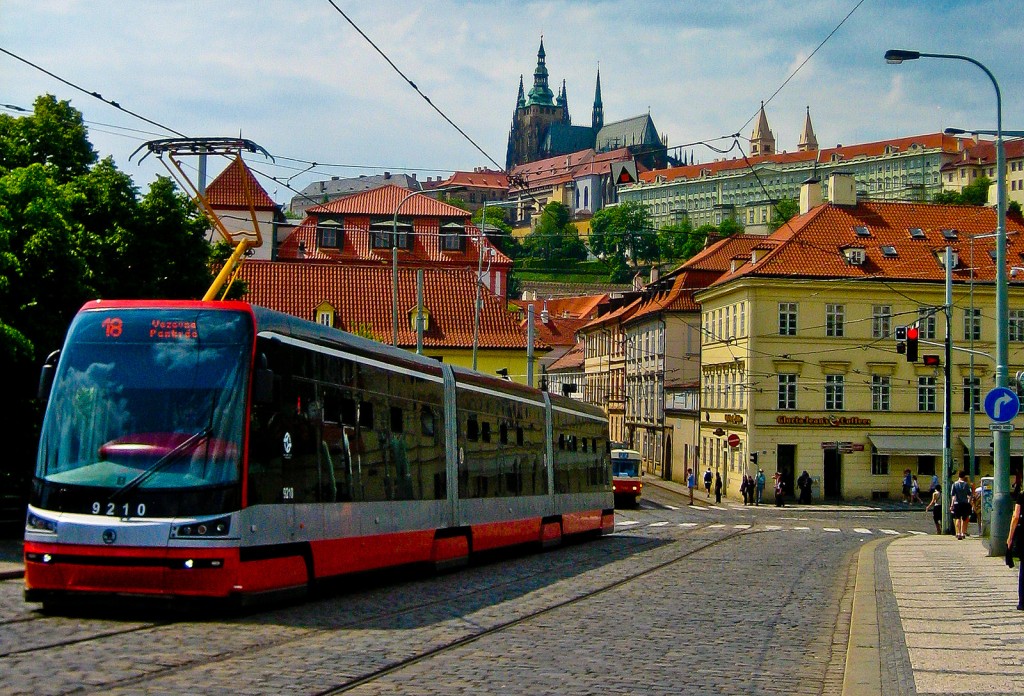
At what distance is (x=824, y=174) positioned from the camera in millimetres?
198000

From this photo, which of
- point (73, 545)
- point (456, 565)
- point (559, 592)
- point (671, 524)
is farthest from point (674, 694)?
point (671, 524)

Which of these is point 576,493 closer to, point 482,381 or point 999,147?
point 482,381

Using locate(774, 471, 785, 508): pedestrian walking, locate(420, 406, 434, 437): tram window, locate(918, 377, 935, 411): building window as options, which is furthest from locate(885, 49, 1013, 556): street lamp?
locate(918, 377, 935, 411): building window

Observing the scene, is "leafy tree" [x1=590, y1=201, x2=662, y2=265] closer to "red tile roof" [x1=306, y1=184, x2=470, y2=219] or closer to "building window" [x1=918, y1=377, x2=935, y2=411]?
"red tile roof" [x1=306, y1=184, x2=470, y2=219]

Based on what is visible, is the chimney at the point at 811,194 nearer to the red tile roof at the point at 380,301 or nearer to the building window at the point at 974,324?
the building window at the point at 974,324

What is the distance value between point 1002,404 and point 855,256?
1619 inches

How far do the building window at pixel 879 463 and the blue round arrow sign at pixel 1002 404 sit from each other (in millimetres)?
39093

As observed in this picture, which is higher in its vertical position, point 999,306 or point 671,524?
point 999,306

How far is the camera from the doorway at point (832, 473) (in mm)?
60375

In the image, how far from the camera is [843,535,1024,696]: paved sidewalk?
10008 millimetres

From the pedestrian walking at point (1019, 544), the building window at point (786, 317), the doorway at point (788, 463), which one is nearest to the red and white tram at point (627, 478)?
the doorway at point (788, 463)

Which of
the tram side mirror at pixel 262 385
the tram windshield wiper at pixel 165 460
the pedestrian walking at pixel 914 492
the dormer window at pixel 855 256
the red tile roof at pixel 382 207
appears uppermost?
the red tile roof at pixel 382 207

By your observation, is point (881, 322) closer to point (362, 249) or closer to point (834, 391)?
point (834, 391)

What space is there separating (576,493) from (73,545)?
656 inches
